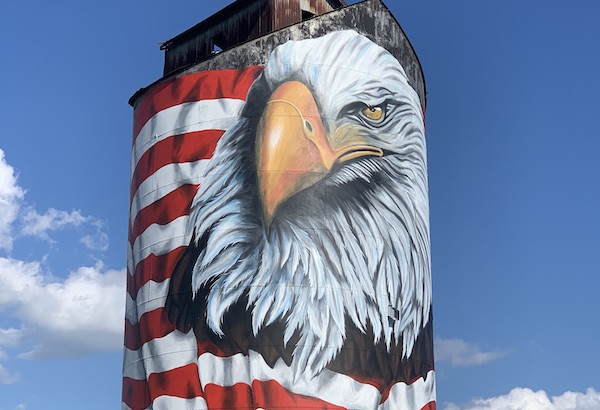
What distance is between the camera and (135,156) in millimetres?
34406

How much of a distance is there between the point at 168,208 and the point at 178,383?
548cm

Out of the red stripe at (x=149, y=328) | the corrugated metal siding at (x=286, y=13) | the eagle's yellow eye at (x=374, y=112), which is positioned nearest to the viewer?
the red stripe at (x=149, y=328)

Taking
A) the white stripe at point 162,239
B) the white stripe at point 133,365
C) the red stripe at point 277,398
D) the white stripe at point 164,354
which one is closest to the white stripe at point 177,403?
the white stripe at point 164,354

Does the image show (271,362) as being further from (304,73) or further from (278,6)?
(278,6)

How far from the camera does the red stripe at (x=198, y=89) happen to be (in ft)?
103

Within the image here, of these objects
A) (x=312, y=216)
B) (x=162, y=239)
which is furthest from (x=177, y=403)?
(x=312, y=216)

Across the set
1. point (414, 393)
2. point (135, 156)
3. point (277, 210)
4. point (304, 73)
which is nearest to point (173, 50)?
point (135, 156)

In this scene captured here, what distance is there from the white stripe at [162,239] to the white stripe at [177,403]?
4494mm

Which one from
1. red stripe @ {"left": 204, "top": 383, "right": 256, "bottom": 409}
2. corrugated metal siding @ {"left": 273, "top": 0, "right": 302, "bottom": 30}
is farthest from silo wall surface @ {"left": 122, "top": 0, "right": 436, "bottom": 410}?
corrugated metal siding @ {"left": 273, "top": 0, "right": 302, "bottom": 30}

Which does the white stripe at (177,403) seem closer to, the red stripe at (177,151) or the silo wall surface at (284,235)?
the silo wall surface at (284,235)

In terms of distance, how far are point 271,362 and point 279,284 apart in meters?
2.28

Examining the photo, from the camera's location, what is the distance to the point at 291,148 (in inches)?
1208

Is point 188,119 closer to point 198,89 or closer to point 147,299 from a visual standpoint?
point 198,89

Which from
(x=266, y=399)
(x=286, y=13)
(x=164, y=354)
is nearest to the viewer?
(x=266, y=399)
